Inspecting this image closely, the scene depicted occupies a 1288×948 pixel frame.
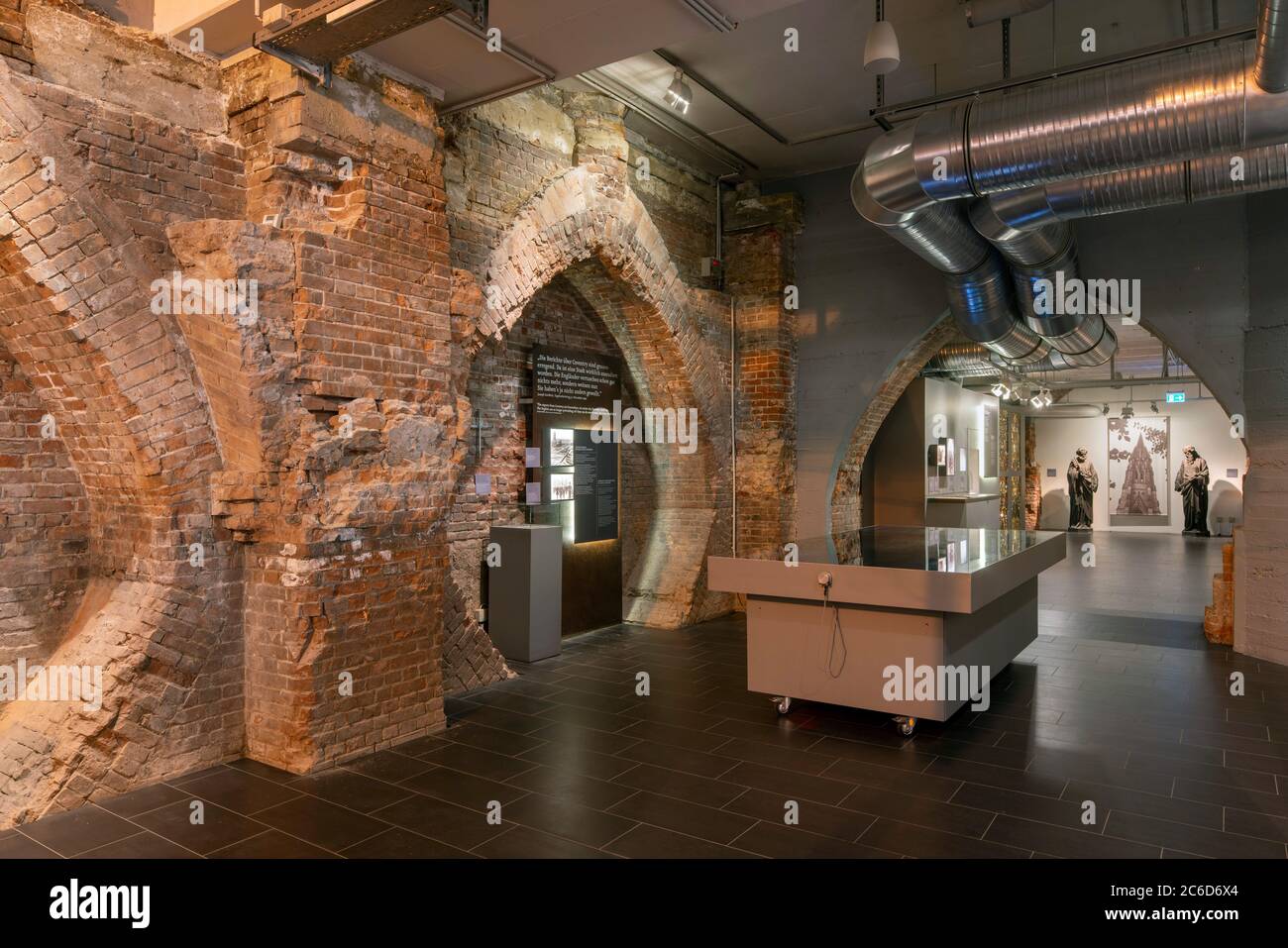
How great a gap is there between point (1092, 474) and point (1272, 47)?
1812 cm

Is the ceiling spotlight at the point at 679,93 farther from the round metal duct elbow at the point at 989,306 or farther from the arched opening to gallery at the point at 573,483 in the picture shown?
the round metal duct elbow at the point at 989,306

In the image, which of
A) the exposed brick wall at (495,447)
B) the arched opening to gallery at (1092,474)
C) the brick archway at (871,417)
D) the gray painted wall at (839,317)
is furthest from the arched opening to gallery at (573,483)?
the arched opening to gallery at (1092,474)

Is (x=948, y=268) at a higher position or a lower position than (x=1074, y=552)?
higher

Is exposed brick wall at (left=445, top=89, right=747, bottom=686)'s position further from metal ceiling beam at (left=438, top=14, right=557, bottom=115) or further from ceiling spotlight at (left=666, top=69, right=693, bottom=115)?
ceiling spotlight at (left=666, top=69, right=693, bottom=115)

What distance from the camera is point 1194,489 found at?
60.1 ft

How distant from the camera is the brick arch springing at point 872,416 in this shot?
28.7 feet

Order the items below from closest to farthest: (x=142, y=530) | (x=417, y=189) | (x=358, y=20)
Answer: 1. (x=358, y=20)
2. (x=142, y=530)
3. (x=417, y=189)

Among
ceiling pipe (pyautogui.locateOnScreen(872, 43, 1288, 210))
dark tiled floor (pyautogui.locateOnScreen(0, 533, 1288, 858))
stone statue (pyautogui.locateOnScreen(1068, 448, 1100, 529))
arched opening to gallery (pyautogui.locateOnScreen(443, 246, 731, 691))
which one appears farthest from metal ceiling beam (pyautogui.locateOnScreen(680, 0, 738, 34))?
stone statue (pyautogui.locateOnScreen(1068, 448, 1100, 529))

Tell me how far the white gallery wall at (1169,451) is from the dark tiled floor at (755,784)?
14.2 metres

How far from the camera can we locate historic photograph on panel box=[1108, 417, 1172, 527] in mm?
18750
